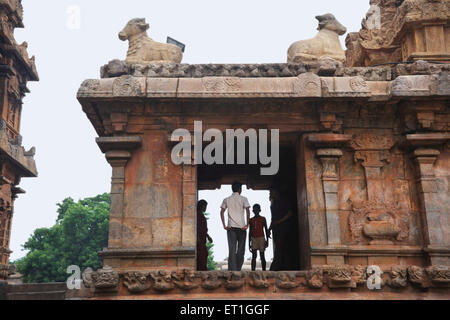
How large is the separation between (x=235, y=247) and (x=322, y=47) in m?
4.11

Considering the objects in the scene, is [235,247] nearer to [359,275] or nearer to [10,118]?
[359,275]

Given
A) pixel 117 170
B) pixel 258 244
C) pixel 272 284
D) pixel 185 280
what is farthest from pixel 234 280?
pixel 117 170

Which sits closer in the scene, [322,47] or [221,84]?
[221,84]

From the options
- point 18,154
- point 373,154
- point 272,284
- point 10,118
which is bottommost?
point 272,284

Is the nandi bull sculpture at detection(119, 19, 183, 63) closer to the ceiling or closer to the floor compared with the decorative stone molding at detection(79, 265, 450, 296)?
closer to the ceiling

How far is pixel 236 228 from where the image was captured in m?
7.99

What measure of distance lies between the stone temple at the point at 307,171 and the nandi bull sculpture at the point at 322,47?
34 cm

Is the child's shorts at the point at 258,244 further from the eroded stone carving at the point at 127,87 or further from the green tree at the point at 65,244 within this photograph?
the green tree at the point at 65,244

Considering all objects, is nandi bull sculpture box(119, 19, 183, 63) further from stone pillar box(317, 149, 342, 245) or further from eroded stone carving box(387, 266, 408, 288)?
eroded stone carving box(387, 266, 408, 288)

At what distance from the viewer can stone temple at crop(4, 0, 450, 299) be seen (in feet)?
21.7

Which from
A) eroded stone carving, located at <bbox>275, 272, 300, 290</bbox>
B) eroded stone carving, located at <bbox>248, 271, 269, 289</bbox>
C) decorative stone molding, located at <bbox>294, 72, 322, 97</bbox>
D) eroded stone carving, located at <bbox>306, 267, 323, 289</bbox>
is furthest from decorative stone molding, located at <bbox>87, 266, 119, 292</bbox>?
decorative stone molding, located at <bbox>294, 72, 322, 97</bbox>

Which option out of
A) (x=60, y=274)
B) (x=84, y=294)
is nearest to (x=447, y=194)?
(x=84, y=294)

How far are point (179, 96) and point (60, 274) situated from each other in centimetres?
2733

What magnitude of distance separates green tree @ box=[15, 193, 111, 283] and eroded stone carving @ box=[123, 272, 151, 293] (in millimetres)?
26385
